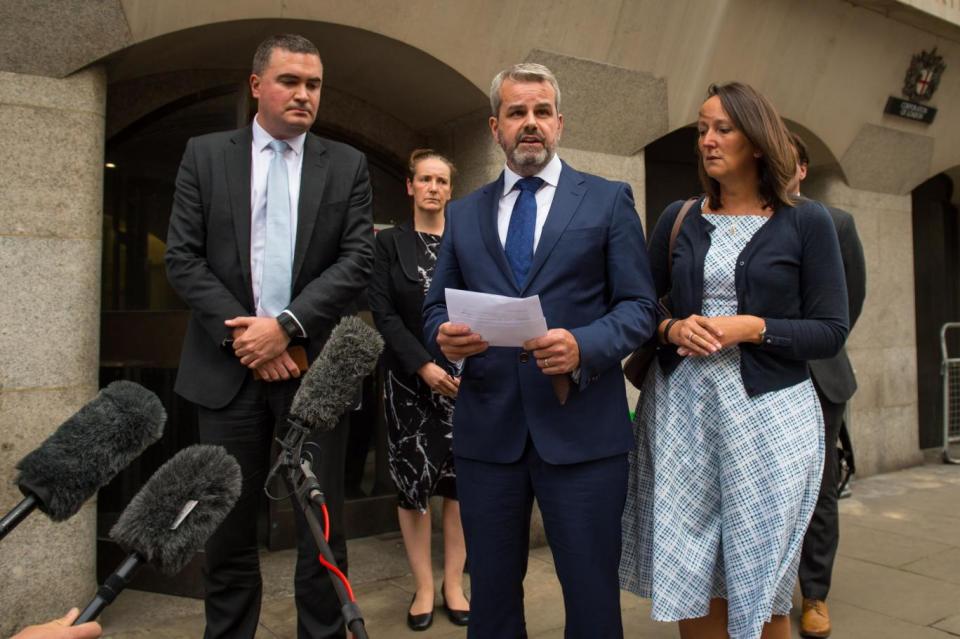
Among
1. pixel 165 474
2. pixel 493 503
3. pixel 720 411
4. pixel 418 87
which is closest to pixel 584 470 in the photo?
pixel 493 503

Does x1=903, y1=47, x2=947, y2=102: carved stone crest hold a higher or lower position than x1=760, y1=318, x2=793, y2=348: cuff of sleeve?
higher

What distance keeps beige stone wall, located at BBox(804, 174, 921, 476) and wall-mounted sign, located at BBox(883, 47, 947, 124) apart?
798 mm

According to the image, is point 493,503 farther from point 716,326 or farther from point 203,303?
point 203,303

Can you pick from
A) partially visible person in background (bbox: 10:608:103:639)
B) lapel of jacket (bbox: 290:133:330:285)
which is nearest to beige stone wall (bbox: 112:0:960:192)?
lapel of jacket (bbox: 290:133:330:285)

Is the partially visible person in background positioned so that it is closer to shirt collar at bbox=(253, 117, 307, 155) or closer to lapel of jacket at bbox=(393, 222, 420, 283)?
shirt collar at bbox=(253, 117, 307, 155)

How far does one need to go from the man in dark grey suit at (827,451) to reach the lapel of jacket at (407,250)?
199cm

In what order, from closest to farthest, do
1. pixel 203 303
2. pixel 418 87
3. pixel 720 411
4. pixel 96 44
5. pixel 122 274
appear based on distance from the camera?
pixel 720 411
pixel 203 303
pixel 96 44
pixel 122 274
pixel 418 87

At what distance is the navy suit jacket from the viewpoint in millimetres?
2562

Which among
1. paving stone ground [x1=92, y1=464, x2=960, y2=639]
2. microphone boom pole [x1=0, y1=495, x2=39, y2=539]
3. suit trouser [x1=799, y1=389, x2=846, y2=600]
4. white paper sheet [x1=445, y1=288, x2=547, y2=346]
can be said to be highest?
white paper sheet [x1=445, y1=288, x2=547, y2=346]

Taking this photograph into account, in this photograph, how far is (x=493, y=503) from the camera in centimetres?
264

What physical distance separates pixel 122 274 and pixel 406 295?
78.2 inches

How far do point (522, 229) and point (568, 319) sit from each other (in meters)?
0.34

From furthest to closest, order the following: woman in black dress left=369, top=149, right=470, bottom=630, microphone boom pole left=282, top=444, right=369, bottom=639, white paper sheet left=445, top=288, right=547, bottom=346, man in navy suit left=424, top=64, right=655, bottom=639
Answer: woman in black dress left=369, top=149, right=470, bottom=630, man in navy suit left=424, top=64, right=655, bottom=639, white paper sheet left=445, top=288, right=547, bottom=346, microphone boom pole left=282, top=444, right=369, bottom=639

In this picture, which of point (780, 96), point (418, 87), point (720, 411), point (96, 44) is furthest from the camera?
point (780, 96)
